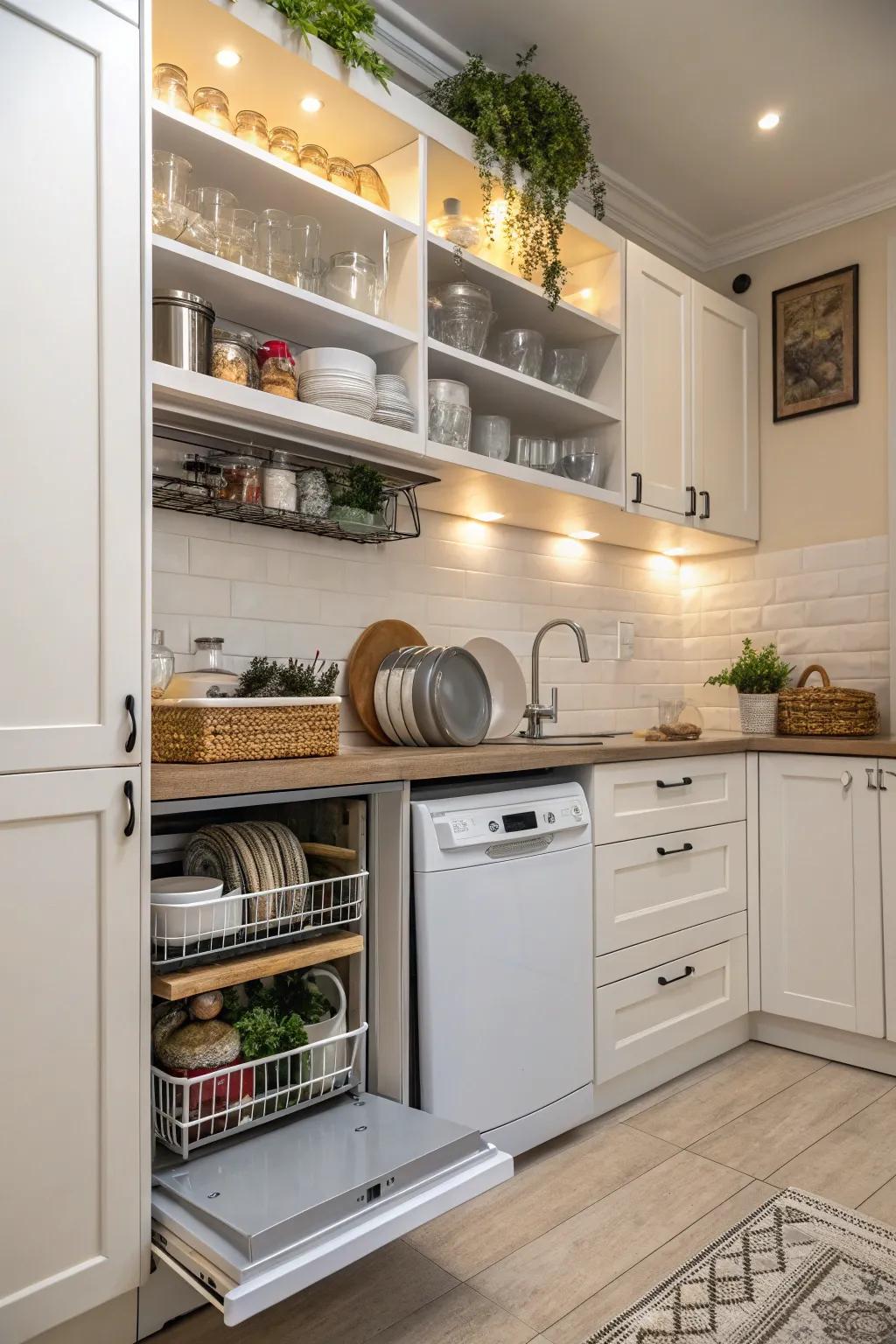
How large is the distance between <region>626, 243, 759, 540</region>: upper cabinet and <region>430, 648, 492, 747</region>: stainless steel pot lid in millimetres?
913

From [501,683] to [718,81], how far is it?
1931mm

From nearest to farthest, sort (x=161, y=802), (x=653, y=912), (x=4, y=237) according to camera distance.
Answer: (x=4, y=237) < (x=161, y=802) < (x=653, y=912)

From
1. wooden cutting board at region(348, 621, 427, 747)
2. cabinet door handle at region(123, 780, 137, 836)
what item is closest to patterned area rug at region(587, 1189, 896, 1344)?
cabinet door handle at region(123, 780, 137, 836)

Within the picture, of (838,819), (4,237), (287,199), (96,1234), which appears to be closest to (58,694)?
(4,237)

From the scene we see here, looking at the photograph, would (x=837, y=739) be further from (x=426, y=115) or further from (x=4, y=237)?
(x=4, y=237)

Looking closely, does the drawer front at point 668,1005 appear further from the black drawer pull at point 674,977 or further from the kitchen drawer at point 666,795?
the kitchen drawer at point 666,795

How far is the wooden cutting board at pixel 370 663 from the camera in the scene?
2537 mm

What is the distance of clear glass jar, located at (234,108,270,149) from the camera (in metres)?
2.13

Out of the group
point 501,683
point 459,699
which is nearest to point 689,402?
point 501,683

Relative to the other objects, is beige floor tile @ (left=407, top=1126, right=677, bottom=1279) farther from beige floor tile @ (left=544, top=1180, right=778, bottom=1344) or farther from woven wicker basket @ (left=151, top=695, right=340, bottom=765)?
woven wicker basket @ (left=151, top=695, right=340, bottom=765)

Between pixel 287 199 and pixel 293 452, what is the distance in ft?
1.94

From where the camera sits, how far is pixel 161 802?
1523 millimetres

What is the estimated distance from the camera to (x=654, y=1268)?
1790 millimetres

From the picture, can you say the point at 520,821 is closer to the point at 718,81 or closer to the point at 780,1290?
the point at 780,1290
